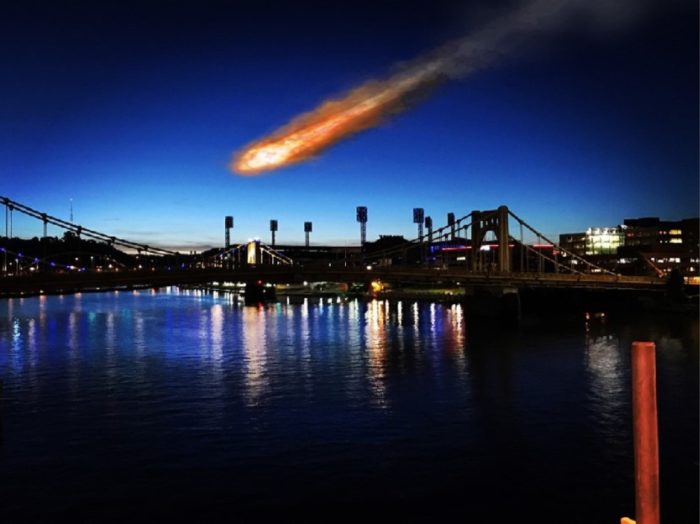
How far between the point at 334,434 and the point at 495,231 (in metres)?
78.8

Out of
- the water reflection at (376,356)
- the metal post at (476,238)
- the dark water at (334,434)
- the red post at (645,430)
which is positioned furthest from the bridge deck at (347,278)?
the red post at (645,430)

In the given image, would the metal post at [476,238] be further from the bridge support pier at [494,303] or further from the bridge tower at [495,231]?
the bridge support pier at [494,303]

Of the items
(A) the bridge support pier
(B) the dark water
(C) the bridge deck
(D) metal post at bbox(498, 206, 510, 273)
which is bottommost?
(B) the dark water

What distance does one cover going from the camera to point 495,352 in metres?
50.2

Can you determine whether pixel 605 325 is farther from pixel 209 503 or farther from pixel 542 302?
pixel 209 503

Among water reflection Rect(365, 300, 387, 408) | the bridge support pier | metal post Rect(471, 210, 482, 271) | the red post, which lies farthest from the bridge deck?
the red post

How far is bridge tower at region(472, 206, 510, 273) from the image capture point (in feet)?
300

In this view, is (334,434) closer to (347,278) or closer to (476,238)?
(347,278)

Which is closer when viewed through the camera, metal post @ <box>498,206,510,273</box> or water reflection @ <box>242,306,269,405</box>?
water reflection @ <box>242,306,269,405</box>

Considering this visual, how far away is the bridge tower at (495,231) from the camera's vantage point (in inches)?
3600

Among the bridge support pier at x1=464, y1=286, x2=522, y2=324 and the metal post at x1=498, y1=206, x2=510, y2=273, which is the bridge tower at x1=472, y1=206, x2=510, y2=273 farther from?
the bridge support pier at x1=464, y1=286, x2=522, y2=324

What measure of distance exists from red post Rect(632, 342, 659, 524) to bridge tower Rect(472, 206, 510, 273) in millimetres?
81400

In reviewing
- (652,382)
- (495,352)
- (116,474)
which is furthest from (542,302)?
(652,382)

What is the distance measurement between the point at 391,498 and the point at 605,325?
63293 millimetres
